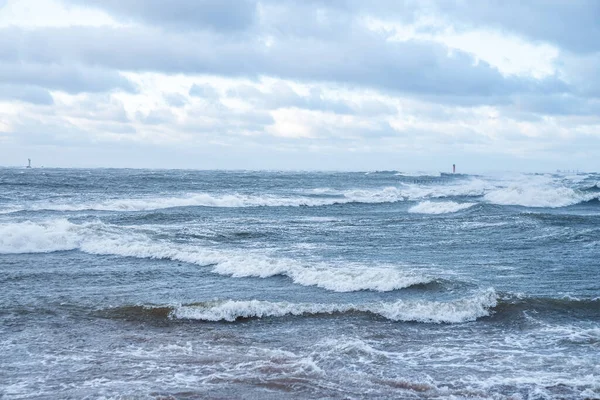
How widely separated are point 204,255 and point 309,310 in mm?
7269

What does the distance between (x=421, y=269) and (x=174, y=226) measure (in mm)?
14294

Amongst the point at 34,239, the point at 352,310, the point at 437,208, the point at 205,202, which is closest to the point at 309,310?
the point at 352,310

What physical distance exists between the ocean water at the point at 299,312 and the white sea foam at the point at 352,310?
4 centimetres

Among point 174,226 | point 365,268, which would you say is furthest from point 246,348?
point 174,226

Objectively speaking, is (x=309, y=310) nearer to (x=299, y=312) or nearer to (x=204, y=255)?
(x=299, y=312)

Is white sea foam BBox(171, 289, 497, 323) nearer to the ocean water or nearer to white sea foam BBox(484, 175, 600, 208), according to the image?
the ocean water

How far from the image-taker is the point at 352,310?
12344 mm

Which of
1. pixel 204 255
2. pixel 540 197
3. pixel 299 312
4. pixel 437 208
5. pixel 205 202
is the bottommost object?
pixel 299 312

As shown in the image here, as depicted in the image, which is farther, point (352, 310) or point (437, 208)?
point (437, 208)

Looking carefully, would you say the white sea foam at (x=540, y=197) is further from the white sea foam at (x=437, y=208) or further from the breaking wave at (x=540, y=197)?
the white sea foam at (x=437, y=208)

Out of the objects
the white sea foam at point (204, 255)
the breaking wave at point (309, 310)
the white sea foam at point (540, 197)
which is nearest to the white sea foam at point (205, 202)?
the white sea foam at point (540, 197)

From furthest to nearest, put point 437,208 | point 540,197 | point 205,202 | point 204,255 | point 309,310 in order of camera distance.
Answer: point 540,197, point 205,202, point 437,208, point 204,255, point 309,310

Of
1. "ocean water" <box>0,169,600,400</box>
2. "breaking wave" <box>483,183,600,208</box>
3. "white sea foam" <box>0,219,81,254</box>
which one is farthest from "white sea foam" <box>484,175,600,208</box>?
"white sea foam" <box>0,219,81,254</box>

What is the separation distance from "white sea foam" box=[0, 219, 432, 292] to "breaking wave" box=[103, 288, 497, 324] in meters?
1.84
